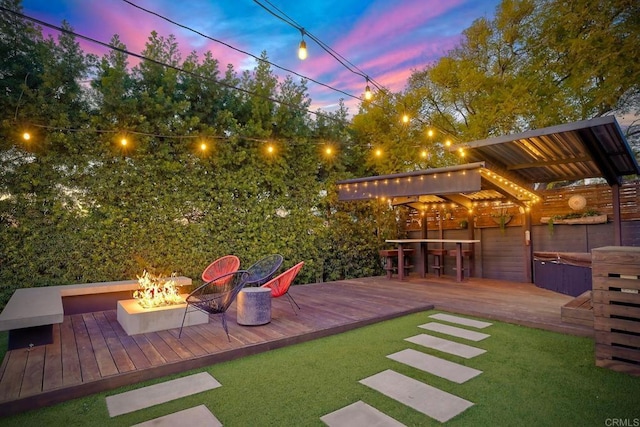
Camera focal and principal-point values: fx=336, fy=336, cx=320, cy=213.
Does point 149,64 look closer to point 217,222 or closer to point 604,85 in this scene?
point 217,222

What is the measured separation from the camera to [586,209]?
700 cm

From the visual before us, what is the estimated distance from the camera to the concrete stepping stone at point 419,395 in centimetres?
228

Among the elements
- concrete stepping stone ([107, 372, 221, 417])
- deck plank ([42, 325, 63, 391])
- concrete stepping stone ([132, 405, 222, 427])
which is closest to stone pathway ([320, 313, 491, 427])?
concrete stepping stone ([132, 405, 222, 427])

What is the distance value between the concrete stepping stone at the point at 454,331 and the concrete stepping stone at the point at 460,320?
0.85 feet

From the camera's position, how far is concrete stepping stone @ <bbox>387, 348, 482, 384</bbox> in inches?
111

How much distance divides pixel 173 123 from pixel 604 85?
11004 mm

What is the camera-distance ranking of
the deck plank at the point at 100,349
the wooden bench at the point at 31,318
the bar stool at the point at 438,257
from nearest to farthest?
1. the deck plank at the point at 100,349
2. the wooden bench at the point at 31,318
3. the bar stool at the point at 438,257

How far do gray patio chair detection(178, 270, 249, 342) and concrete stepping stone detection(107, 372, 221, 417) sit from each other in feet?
2.54

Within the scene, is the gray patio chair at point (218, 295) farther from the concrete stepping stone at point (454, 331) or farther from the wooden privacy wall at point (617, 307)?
the wooden privacy wall at point (617, 307)

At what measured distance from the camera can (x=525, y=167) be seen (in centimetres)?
669

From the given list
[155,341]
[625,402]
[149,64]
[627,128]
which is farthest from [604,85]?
[155,341]

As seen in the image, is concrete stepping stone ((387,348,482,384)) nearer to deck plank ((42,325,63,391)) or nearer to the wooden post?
deck plank ((42,325,63,391))

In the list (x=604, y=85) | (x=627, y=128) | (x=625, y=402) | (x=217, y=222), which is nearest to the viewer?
(x=625, y=402)

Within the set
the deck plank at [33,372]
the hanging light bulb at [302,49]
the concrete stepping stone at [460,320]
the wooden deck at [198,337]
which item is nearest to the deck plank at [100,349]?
the wooden deck at [198,337]
